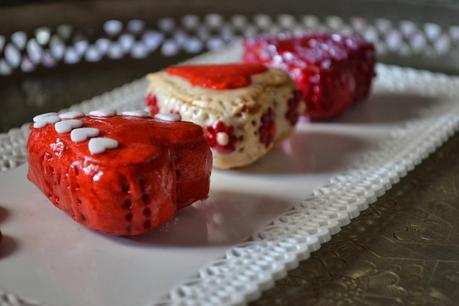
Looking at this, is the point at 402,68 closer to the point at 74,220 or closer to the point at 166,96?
the point at 166,96

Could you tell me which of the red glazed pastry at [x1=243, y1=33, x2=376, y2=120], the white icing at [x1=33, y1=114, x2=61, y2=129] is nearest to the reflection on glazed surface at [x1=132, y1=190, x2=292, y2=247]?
the white icing at [x1=33, y1=114, x2=61, y2=129]

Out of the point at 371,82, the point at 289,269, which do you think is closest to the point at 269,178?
the point at 289,269

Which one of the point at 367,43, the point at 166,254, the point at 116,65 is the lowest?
the point at 166,254

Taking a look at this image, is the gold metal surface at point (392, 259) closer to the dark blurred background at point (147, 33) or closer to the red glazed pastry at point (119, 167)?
the red glazed pastry at point (119, 167)

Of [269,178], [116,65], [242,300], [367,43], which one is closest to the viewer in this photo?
[242,300]

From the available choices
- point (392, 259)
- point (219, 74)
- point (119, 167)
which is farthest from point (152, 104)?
point (392, 259)

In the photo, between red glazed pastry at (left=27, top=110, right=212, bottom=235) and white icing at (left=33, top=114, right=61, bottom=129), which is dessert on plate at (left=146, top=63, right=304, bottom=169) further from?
white icing at (left=33, top=114, right=61, bottom=129)

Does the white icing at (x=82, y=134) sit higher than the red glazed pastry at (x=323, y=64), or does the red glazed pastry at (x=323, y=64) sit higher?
the red glazed pastry at (x=323, y=64)

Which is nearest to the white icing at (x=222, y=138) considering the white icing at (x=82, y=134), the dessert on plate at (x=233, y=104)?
the dessert on plate at (x=233, y=104)
